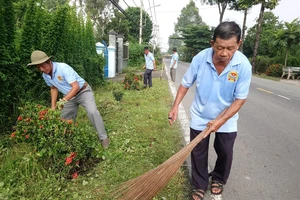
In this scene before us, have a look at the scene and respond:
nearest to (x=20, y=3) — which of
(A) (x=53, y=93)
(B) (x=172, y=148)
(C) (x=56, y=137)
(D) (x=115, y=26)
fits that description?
(A) (x=53, y=93)

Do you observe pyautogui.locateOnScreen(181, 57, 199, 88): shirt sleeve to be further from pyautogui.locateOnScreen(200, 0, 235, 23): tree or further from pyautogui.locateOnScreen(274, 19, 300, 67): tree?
pyautogui.locateOnScreen(200, 0, 235, 23): tree

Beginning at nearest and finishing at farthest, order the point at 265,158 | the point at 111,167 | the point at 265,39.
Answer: the point at 111,167 → the point at 265,158 → the point at 265,39

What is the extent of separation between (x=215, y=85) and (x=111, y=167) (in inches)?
61.1

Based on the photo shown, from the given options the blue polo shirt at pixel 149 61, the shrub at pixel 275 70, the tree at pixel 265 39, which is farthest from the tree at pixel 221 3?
the blue polo shirt at pixel 149 61

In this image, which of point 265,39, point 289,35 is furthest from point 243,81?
point 265,39

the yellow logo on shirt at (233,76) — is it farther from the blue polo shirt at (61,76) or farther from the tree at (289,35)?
the tree at (289,35)

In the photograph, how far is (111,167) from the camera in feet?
9.12

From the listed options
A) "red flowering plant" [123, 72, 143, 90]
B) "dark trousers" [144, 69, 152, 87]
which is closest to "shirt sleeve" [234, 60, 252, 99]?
"red flowering plant" [123, 72, 143, 90]

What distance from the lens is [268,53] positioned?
25.5 metres

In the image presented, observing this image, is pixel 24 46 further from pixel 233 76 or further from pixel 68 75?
pixel 233 76

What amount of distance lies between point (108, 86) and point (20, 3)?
14.7ft

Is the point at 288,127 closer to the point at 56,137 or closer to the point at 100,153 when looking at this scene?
the point at 100,153

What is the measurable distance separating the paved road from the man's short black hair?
1.64 metres

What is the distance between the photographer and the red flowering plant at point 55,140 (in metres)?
2.54
